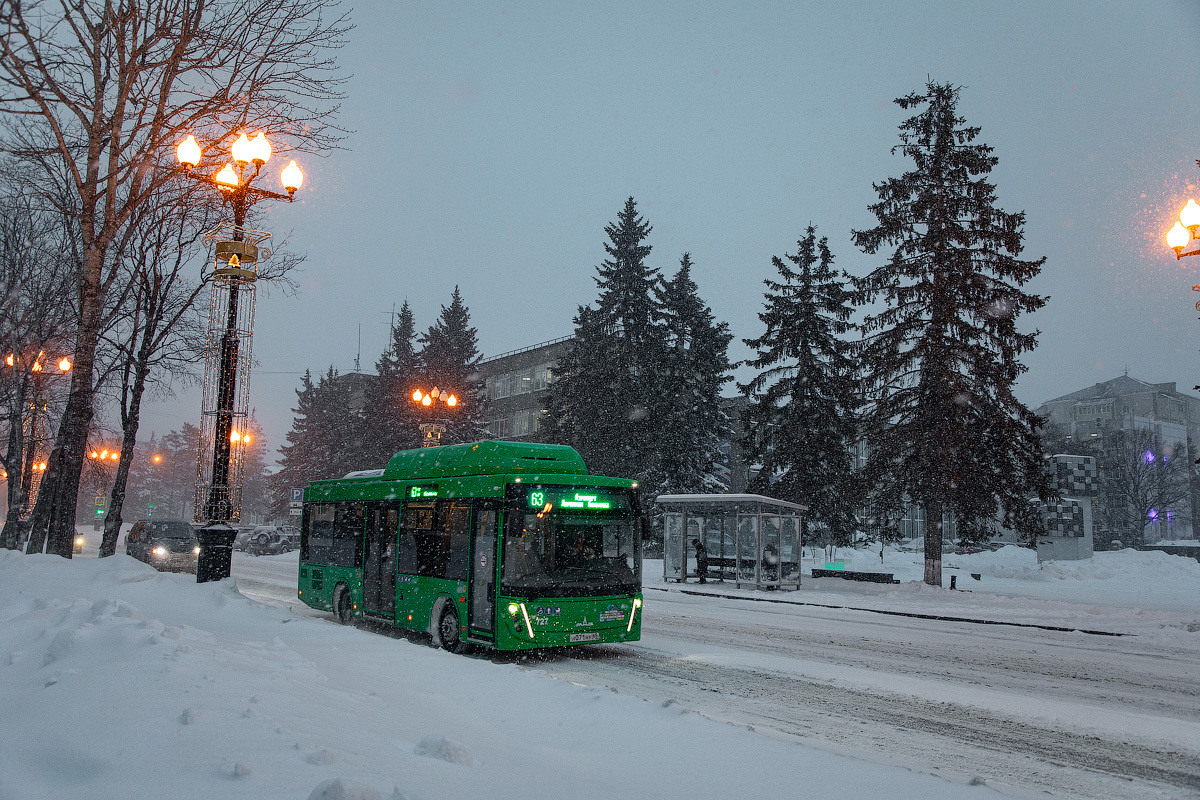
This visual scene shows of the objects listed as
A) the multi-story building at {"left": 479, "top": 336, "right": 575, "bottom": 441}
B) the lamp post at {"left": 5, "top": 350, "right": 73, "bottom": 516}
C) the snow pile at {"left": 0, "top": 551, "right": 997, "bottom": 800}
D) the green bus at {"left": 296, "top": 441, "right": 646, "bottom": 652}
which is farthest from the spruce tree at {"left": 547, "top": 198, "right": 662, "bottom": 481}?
the snow pile at {"left": 0, "top": 551, "right": 997, "bottom": 800}

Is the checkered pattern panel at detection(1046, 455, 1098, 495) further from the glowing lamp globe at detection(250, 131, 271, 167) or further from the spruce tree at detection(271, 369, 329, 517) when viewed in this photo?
the spruce tree at detection(271, 369, 329, 517)

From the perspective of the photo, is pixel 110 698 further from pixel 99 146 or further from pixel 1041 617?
pixel 1041 617

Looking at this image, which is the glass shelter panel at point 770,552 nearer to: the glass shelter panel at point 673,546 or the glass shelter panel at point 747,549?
the glass shelter panel at point 747,549

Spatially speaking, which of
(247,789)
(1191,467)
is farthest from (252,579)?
(1191,467)

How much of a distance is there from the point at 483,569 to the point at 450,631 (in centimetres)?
138

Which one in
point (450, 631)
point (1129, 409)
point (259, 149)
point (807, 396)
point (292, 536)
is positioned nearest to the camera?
point (450, 631)

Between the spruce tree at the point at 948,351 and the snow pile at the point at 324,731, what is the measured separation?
19.8 meters

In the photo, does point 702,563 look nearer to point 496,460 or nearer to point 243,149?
point 496,460

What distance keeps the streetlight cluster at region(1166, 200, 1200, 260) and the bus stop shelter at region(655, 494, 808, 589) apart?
12831 millimetres

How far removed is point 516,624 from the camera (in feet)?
35.2

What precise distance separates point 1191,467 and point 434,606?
287ft

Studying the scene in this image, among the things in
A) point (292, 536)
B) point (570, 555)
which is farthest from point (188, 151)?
point (292, 536)

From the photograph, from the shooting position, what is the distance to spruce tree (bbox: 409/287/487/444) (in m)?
47.0

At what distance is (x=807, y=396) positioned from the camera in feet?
108
